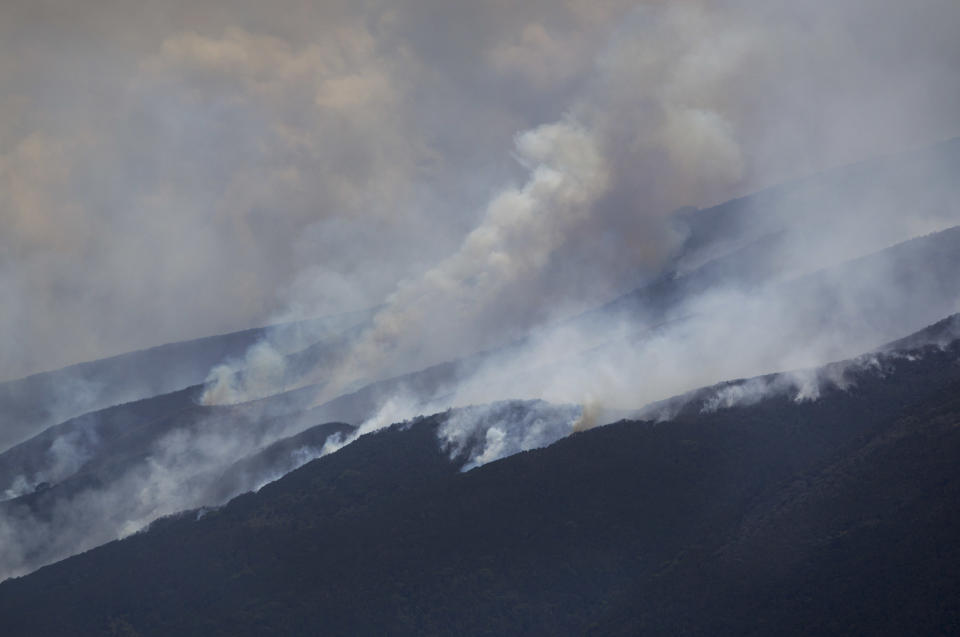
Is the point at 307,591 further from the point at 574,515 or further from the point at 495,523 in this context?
the point at 574,515

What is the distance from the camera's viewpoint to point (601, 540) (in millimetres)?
153875

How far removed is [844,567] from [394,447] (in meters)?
86.1

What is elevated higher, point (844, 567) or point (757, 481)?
point (757, 481)

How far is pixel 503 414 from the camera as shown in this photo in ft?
638

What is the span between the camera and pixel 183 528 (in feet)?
629

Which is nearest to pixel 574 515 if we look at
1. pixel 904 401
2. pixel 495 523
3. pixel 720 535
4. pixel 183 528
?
pixel 495 523

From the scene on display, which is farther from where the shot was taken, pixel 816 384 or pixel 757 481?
pixel 816 384

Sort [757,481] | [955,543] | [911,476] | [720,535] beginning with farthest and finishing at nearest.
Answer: [757,481] → [720,535] → [911,476] → [955,543]

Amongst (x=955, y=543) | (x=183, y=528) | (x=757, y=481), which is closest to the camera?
(x=955, y=543)

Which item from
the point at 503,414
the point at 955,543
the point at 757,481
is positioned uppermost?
the point at 503,414

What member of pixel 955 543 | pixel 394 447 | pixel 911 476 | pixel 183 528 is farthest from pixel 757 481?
pixel 183 528

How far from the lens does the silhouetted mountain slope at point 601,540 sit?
126m

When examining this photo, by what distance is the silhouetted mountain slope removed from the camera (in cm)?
12569

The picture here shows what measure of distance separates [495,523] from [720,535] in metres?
32.4
